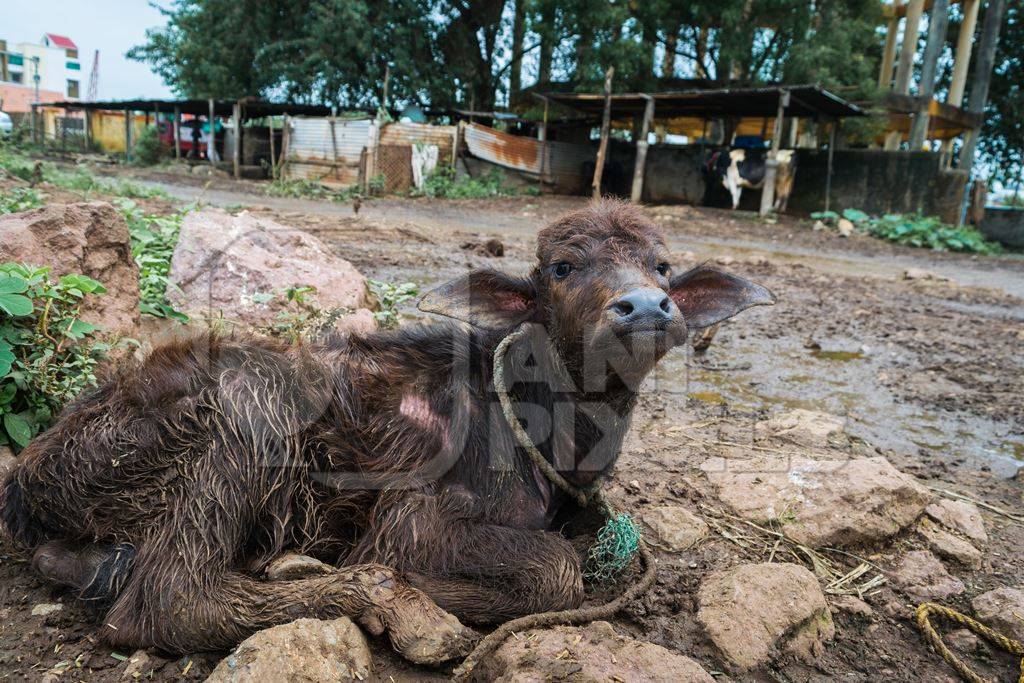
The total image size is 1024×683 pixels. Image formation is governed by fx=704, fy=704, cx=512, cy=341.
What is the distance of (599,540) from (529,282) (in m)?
1.15

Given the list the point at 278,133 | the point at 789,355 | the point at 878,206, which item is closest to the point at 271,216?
the point at 789,355

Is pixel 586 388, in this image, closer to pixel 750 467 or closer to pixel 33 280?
pixel 750 467

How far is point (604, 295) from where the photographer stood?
276cm

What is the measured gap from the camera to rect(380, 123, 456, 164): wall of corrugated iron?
2122cm

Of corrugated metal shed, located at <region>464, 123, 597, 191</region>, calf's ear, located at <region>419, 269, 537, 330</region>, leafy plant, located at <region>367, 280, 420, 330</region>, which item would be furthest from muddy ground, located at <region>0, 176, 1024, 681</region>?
corrugated metal shed, located at <region>464, 123, 597, 191</region>

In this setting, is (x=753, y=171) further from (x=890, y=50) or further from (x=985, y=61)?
(x=890, y=50)

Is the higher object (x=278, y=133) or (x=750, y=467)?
(x=278, y=133)

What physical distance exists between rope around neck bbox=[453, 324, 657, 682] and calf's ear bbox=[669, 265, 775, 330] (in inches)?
30.9

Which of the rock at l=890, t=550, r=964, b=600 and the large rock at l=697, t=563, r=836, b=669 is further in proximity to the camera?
the rock at l=890, t=550, r=964, b=600

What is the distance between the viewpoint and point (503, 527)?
8.66 feet

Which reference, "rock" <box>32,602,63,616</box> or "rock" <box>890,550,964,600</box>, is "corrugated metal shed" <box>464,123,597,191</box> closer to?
"rock" <box>890,550,964,600</box>

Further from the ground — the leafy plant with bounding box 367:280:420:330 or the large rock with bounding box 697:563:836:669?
the leafy plant with bounding box 367:280:420:330

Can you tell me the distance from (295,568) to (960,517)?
9.79 feet

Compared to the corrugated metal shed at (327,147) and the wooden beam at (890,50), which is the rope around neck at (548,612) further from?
the wooden beam at (890,50)
